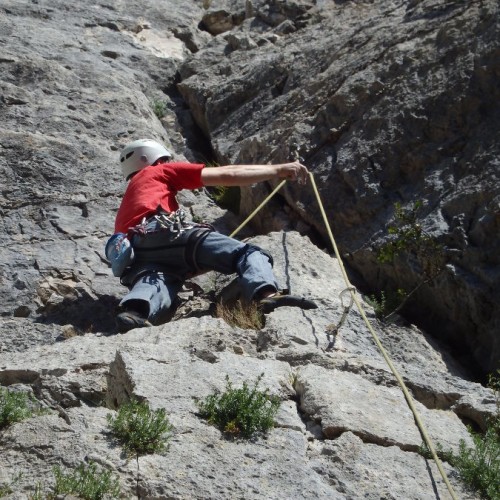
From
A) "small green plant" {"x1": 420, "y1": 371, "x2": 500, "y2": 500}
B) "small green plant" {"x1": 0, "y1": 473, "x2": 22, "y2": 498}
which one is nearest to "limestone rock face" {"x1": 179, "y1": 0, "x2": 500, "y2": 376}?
"small green plant" {"x1": 420, "y1": 371, "x2": 500, "y2": 500}

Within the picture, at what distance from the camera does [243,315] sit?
7078mm

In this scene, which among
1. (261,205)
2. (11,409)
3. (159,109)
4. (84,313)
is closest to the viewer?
(11,409)

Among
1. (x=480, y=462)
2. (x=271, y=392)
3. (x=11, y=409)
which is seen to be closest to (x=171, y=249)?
(x=271, y=392)

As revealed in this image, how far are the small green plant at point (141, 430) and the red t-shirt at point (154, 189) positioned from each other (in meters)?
2.68

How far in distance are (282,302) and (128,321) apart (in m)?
1.09

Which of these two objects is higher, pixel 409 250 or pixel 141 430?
pixel 409 250

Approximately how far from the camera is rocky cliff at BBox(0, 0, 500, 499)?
545 centimetres

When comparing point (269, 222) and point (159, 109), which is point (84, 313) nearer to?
point (269, 222)

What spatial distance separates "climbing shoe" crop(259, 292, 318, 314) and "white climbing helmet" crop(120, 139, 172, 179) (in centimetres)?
179

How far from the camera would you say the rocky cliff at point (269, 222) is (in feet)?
17.9

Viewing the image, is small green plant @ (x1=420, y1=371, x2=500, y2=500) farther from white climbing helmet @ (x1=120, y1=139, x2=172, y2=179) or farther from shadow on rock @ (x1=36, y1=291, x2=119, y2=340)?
white climbing helmet @ (x1=120, y1=139, x2=172, y2=179)

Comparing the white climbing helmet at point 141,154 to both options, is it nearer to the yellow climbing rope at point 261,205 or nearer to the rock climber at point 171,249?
the rock climber at point 171,249

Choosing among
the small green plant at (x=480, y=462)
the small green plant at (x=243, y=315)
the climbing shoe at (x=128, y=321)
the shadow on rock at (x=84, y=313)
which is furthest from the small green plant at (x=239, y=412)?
the shadow on rock at (x=84, y=313)

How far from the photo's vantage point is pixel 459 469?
561 cm
